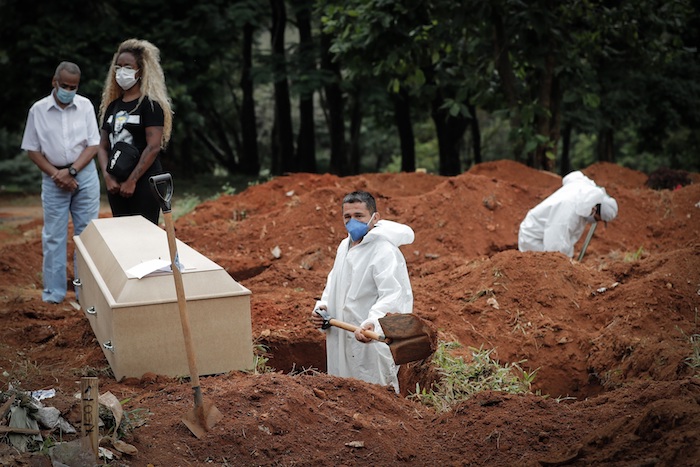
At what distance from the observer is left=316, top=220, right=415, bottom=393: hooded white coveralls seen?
5.77 metres

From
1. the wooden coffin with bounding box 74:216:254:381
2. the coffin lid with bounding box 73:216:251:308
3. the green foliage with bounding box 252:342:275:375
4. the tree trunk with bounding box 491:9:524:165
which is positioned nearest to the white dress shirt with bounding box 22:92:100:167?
the coffin lid with bounding box 73:216:251:308

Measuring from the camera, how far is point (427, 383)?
638cm

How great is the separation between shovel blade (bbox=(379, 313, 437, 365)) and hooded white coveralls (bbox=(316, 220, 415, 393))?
0.69 metres

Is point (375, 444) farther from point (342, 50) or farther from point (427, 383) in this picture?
point (342, 50)

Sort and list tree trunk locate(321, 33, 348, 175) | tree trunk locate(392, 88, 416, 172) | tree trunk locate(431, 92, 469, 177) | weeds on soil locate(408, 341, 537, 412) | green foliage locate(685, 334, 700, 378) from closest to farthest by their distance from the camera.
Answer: weeds on soil locate(408, 341, 537, 412) < green foliage locate(685, 334, 700, 378) < tree trunk locate(321, 33, 348, 175) < tree trunk locate(392, 88, 416, 172) < tree trunk locate(431, 92, 469, 177)

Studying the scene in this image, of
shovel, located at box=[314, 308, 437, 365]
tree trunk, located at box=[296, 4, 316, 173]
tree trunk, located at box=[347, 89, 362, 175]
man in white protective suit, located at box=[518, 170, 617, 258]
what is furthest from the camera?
tree trunk, located at box=[347, 89, 362, 175]

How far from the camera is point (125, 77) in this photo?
6.80 m

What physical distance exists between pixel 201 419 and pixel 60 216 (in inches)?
155

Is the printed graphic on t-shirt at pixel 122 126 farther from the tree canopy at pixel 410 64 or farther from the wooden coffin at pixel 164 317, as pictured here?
the tree canopy at pixel 410 64

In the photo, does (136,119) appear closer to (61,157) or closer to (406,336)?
(61,157)

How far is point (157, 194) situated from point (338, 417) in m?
1.45

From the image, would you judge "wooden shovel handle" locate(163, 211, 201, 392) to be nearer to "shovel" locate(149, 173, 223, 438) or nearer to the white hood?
"shovel" locate(149, 173, 223, 438)

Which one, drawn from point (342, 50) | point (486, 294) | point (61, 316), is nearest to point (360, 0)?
point (342, 50)

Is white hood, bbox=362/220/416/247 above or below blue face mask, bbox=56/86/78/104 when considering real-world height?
Result: below
